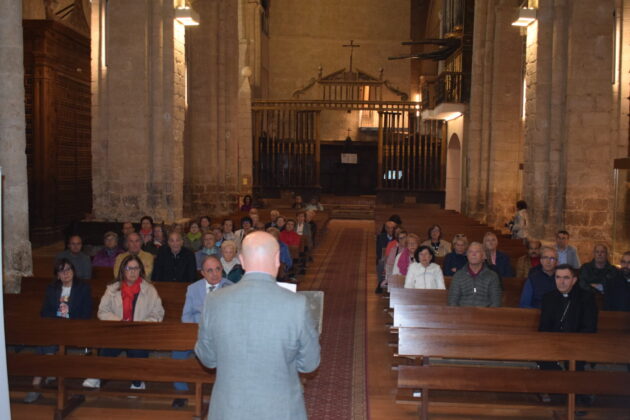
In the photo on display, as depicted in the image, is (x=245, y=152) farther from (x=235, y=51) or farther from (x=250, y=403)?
(x=250, y=403)

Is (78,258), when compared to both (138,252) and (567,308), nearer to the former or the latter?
(138,252)

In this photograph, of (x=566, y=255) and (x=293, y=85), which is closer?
(x=566, y=255)

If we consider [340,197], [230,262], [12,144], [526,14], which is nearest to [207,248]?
[230,262]

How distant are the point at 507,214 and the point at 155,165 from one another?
9.26 meters

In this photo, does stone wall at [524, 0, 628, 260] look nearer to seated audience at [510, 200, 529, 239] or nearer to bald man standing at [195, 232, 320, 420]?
seated audience at [510, 200, 529, 239]

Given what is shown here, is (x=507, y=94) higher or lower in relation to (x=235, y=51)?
lower

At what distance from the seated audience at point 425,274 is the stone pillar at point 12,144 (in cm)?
429

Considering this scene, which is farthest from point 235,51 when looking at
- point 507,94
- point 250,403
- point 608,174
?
point 250,403

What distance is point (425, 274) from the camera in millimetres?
8258

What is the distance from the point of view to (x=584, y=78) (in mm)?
11664

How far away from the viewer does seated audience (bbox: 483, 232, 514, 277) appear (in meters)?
9.08

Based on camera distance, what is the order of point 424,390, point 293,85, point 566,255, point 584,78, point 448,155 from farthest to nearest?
point 293,85
point 448,155
point 584,78
point 566,255
point 424,390

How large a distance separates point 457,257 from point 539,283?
184 centimetres

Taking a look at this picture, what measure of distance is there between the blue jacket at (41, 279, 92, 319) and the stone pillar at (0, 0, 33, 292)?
5.98 feet
